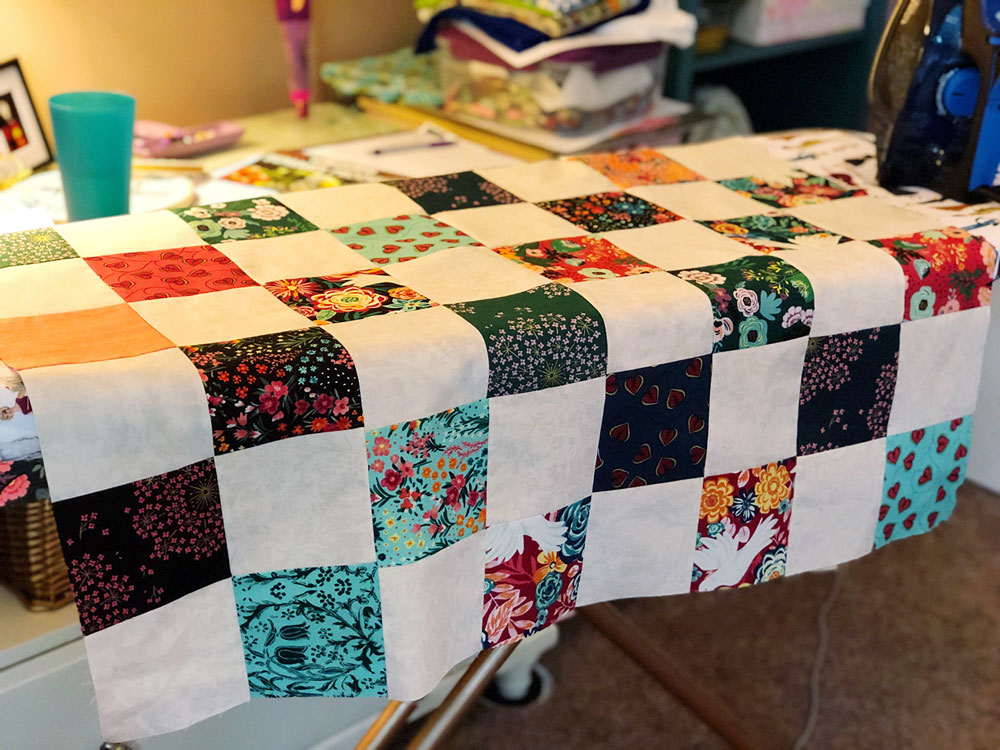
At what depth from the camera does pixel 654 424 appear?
0.75m

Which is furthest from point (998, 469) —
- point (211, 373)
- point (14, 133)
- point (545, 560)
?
point (14, 133)

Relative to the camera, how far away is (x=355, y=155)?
Answer: 4.38 feet

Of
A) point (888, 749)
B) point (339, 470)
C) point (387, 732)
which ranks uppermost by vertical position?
point (339, 470)

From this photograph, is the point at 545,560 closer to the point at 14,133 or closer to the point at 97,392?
the point at 97,392

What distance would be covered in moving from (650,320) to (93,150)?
0.60 meters

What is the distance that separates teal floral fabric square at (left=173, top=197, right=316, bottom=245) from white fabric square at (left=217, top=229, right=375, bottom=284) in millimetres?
14

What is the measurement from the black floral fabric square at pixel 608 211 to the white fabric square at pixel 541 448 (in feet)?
0.75

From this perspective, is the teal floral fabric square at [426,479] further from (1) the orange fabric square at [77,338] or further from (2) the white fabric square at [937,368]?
(2) the white fabric square at [937,368]

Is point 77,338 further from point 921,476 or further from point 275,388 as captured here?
point 921,476

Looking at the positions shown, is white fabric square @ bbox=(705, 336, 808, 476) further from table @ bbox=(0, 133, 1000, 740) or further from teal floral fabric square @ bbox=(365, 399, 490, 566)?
teal floral fabric square @ bbox=(365, 399, 490, 566)

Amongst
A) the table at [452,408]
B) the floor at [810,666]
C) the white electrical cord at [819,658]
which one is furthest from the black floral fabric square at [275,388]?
the white electrical cord at [819,658]

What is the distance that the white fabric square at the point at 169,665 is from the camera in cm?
61

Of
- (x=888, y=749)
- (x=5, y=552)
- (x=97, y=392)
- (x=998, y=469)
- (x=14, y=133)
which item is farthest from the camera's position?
(x=888, y=749)

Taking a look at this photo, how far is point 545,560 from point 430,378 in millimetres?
190
